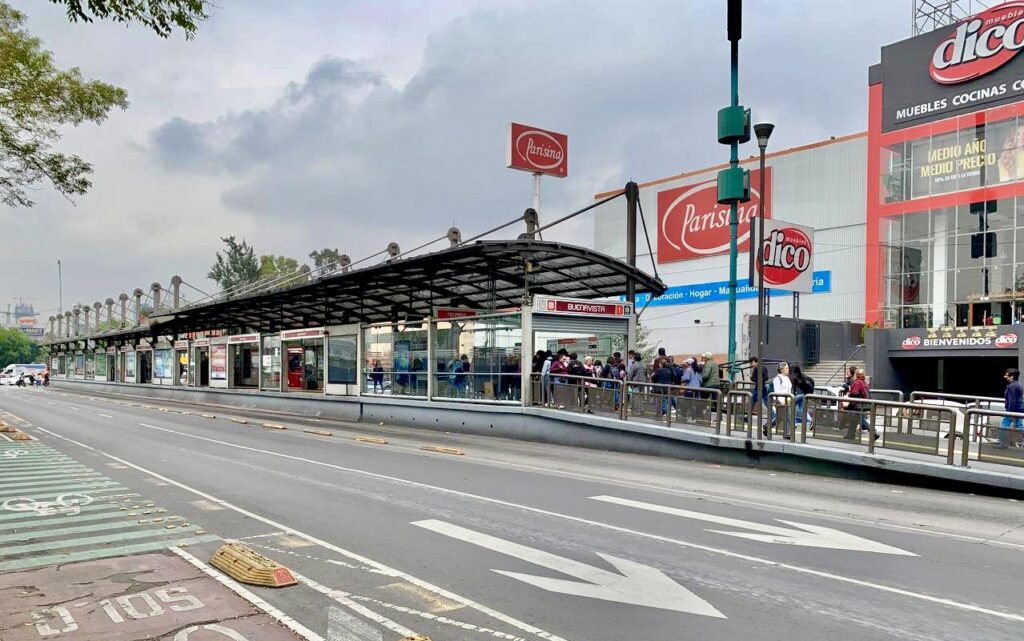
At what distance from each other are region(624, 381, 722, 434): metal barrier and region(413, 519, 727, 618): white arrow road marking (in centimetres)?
884

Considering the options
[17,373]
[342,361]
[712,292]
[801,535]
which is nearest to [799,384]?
[801,535]

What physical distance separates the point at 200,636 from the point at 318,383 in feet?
89.7

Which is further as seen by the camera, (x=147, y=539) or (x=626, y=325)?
(x=626, y=325)

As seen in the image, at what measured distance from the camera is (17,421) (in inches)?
1025

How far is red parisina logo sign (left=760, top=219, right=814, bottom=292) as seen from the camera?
667 inches

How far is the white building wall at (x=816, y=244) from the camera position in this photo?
51.3 m

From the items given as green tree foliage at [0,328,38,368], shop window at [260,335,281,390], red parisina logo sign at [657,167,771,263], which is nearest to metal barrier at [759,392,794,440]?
shop window at [260,335,281,390]

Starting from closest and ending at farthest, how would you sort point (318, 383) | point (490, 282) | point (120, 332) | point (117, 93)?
1. point (117, 93)
2. point (490, 282)
3. point (318, 383)
4. point (120, 332)

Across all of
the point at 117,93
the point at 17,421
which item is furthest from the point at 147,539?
the point at 17,421

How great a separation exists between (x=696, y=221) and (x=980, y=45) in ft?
87.6

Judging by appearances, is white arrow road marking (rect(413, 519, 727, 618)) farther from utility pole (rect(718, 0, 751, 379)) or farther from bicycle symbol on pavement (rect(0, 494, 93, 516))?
utility pole (rect(718, 0, 751, 379))

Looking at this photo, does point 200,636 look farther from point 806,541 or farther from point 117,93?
point 117,93

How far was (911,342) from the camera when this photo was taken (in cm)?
3659

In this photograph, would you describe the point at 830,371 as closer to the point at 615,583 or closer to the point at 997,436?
the point at 997,436
